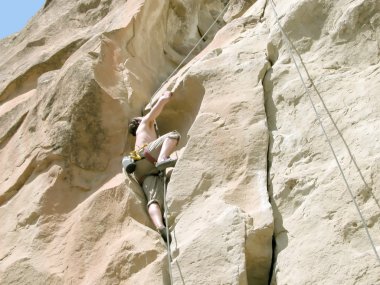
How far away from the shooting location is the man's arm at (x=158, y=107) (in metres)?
8.19

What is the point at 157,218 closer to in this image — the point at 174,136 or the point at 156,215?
the point at 156,215

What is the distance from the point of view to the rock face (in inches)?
242

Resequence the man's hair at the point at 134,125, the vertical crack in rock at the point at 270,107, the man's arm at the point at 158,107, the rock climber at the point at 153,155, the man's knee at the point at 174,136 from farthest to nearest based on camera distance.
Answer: the man's hair at the point at 134,125, the man's arm at the point at 158,107, the man's knee at the point at 174,136, the rock climber at the point at 153,155, the vertical crack in rock at the point at 270,107

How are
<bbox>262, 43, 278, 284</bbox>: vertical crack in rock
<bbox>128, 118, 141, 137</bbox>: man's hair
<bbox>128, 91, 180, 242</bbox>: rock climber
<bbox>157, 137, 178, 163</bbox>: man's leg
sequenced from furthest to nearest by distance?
1. <bbox>128, 118, 141, 137</bbox>: man's hair
2. <bbox>157, 137, 178, 163</bbox>: man's leg
3. <bbox>128, 91, 180, 242</bbox>: rock climber
4. <bbox>262, 43, 278, 284</bbox>: vertical crack in rock

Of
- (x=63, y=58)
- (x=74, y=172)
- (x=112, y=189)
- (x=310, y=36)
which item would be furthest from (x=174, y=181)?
(x=63, y=58)

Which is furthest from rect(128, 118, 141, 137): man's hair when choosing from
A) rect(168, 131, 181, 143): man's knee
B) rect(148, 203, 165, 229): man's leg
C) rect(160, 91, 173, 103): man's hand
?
rect(148, 203, 165, 229): man's leg

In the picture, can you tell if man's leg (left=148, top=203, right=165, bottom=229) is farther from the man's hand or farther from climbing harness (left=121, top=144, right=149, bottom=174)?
the man's hand

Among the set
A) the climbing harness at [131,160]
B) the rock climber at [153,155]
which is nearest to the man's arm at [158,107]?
the rock climber at [153,155]

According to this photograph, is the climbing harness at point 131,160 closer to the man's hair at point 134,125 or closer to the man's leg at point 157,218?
the man's hair at point 134,125

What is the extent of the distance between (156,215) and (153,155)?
0.88 m

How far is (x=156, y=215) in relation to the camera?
7230 mm

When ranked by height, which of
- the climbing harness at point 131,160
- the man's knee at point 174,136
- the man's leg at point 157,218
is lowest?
the man's leg at point 157,218

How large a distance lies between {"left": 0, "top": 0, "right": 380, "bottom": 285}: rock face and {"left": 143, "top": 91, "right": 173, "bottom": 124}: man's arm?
6.7 inches

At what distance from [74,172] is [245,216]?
2.42 metres
